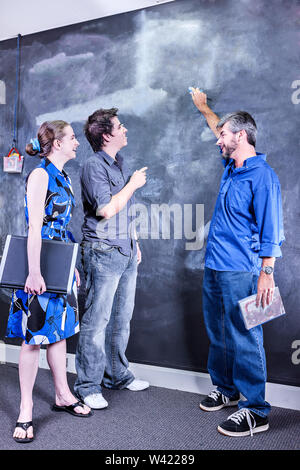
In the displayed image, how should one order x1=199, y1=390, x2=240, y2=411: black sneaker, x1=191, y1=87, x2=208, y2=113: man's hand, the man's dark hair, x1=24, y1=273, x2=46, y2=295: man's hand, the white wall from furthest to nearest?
the white wall
x1=191, y1=87, x2=208, y2=113: man's hand
the man's dark hair
x1=199, y1=390, x2=240, y2=411: black sneaker
x1=24, y1=273, x2=46, y2=295: man's hand

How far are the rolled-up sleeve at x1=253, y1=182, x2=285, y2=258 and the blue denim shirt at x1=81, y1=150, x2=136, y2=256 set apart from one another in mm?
716

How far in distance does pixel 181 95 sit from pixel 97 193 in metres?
0.84

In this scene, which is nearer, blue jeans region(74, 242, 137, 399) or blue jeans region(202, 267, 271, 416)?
blue jeans region(202, 267, 271, 416)

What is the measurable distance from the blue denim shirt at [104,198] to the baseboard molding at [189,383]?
75cm

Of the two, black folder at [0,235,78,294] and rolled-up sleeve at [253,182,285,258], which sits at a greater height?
rolled-up sleeve at [253,182,285,258]

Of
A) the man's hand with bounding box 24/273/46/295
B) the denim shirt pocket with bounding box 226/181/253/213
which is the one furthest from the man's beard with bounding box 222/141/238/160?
the man's hand with bounding box 24/273/46/295

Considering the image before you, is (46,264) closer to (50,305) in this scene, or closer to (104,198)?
(50,305)

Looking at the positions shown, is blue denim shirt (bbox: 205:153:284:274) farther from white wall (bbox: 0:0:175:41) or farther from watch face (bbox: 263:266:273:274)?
white wall (bbox: 0:0:175:41)

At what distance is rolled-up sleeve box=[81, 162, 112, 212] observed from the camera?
199 centimetres

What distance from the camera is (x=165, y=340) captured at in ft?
7.79

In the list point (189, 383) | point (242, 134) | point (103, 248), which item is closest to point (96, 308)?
point (103, 248)

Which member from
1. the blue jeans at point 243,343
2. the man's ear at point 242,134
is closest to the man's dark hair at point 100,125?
the man's ear at point 242,134

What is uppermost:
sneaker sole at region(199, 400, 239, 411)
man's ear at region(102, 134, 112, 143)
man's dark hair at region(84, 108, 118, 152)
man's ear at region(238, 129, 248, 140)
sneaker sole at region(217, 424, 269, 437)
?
man's dark hair at region(84, 108, 118, 152)
